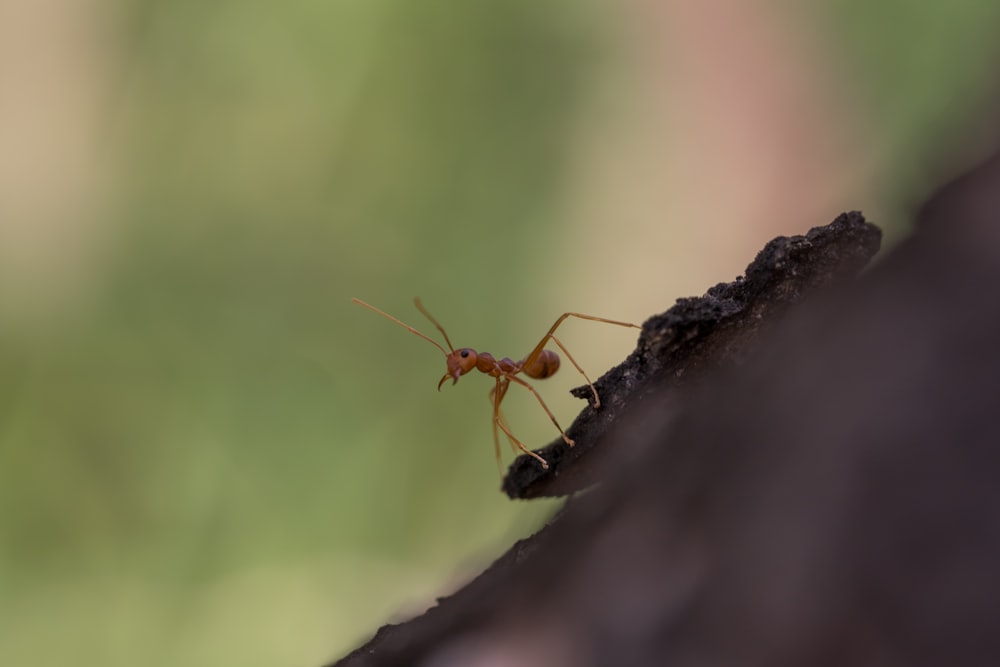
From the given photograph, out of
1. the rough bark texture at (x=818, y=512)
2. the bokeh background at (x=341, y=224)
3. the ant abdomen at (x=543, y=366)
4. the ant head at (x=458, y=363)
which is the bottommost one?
the rough bark texture at (x=818, y=512)

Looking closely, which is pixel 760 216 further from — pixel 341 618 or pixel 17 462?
pixel 17 462

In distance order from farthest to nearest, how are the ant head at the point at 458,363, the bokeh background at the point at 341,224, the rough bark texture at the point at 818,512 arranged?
the bokeh background at the point at 341,224 → the ant head at the point at 458,363 → the rough bark texture at the point at 818,512

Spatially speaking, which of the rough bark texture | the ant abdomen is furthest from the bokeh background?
the rough bark texture

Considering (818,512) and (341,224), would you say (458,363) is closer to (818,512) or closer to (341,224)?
(341,224)

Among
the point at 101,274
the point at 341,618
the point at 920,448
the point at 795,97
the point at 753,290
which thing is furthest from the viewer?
the point at 795,97

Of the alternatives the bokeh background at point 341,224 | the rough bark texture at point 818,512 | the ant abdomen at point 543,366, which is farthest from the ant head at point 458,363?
the rough bark texture at point 818,512

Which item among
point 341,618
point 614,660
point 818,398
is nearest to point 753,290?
point 818,398

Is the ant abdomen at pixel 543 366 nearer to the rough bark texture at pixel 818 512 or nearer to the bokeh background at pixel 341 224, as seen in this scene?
the bokeh background at pixel 341 224
